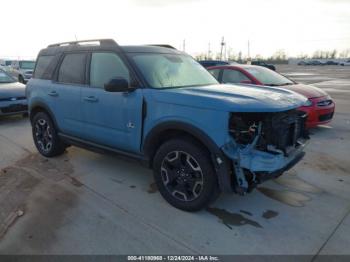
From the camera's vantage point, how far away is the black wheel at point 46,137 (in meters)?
5.05

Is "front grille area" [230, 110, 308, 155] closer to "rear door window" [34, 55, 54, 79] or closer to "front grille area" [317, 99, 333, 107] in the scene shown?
"rear door window" [34, 55, 54, 79]

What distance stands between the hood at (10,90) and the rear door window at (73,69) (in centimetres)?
446

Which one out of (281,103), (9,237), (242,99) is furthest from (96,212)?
(281,103)

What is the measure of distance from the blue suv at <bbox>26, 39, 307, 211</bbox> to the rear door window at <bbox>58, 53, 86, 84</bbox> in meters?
0.01

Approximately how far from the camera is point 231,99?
3.04 metres

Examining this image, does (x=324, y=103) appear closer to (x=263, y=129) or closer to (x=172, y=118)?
(x=263, y=129)

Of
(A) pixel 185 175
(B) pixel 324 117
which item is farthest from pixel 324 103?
(A) pixel 185 175

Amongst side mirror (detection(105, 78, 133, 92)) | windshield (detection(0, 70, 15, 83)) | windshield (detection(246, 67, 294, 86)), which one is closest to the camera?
side mirror (detection(105, 78, 133, 92))

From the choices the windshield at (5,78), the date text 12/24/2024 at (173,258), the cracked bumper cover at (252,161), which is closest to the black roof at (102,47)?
the cracked bumper cover at (252,161)

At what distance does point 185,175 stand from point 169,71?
4.79ft

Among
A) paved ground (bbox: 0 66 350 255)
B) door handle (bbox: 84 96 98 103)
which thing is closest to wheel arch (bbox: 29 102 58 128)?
paved ground (bbox: 0 66 350 255)

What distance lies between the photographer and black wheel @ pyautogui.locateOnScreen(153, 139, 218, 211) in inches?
124

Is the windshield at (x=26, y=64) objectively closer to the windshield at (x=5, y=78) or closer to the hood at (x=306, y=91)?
the windshield at (x=5, y=78)

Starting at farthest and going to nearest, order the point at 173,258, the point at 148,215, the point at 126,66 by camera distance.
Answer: the point at 126,66, the point at 148,215, the point at 173,258
